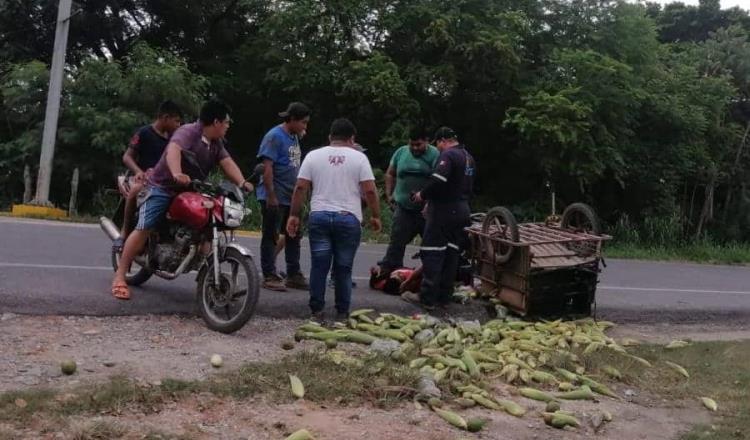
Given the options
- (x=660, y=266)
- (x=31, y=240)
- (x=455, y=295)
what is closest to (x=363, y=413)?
(x=455, y=295)

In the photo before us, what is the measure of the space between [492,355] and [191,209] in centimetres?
265

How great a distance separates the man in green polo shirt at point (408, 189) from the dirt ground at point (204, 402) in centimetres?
222

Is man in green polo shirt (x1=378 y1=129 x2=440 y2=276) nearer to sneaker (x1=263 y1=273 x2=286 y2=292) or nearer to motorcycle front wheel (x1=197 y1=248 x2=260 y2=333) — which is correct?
sneaker (x1=263 y1=273 x2=286 y2=292)

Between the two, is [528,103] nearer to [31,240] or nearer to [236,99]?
[236,99]

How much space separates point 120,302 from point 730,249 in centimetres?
1808

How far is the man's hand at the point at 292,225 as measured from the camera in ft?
22.1

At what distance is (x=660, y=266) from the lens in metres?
15.4

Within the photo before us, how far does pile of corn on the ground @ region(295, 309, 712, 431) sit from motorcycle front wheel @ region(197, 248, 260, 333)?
1.75ft

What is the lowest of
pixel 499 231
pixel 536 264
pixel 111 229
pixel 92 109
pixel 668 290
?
pixel 668 290

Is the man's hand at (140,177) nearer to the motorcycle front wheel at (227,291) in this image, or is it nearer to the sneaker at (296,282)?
the motorcycle front wheel at (227,291)

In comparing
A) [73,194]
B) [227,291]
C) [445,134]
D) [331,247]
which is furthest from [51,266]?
[73,194]

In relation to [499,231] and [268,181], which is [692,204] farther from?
[268,181]

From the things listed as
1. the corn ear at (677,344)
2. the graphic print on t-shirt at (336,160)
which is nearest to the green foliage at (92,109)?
the graphic print on t-shirt at (336,160)

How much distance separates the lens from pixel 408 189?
26.8 ft
